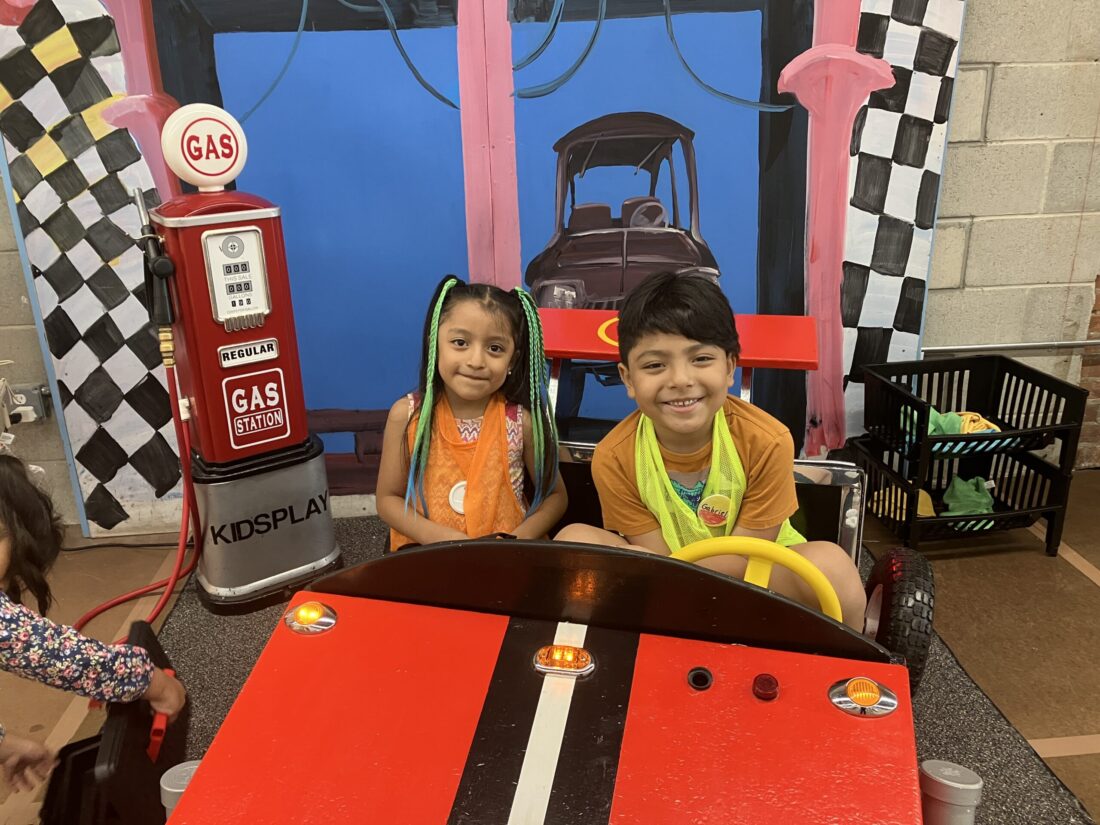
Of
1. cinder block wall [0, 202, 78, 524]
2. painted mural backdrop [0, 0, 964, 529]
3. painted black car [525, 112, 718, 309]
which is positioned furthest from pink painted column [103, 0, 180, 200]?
painted black car [525, 112, 718, 309]

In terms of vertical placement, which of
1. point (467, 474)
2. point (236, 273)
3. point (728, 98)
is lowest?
point (467, 474)

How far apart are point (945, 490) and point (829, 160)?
97 centimetres

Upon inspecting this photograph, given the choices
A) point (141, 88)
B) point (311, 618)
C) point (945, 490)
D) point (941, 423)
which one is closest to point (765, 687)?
point (311, 618)

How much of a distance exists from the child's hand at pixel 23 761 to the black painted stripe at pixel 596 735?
3.08ft

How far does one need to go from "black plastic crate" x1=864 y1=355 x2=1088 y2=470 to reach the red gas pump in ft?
4.97

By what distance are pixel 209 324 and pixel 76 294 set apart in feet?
2.39

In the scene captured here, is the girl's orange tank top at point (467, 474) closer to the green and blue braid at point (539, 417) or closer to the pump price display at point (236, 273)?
the green and blue braid at point (539, 417)

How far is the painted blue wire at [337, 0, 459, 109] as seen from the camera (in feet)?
6.86

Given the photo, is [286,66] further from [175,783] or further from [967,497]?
[967,497]

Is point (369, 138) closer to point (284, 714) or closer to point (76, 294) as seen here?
point (76, 294)

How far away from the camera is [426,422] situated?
163 cm

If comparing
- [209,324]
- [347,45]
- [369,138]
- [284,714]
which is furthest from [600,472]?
[347,45]

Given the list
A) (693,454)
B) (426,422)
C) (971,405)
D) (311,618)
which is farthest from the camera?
(971,405)

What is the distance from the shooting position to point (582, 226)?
230cm
